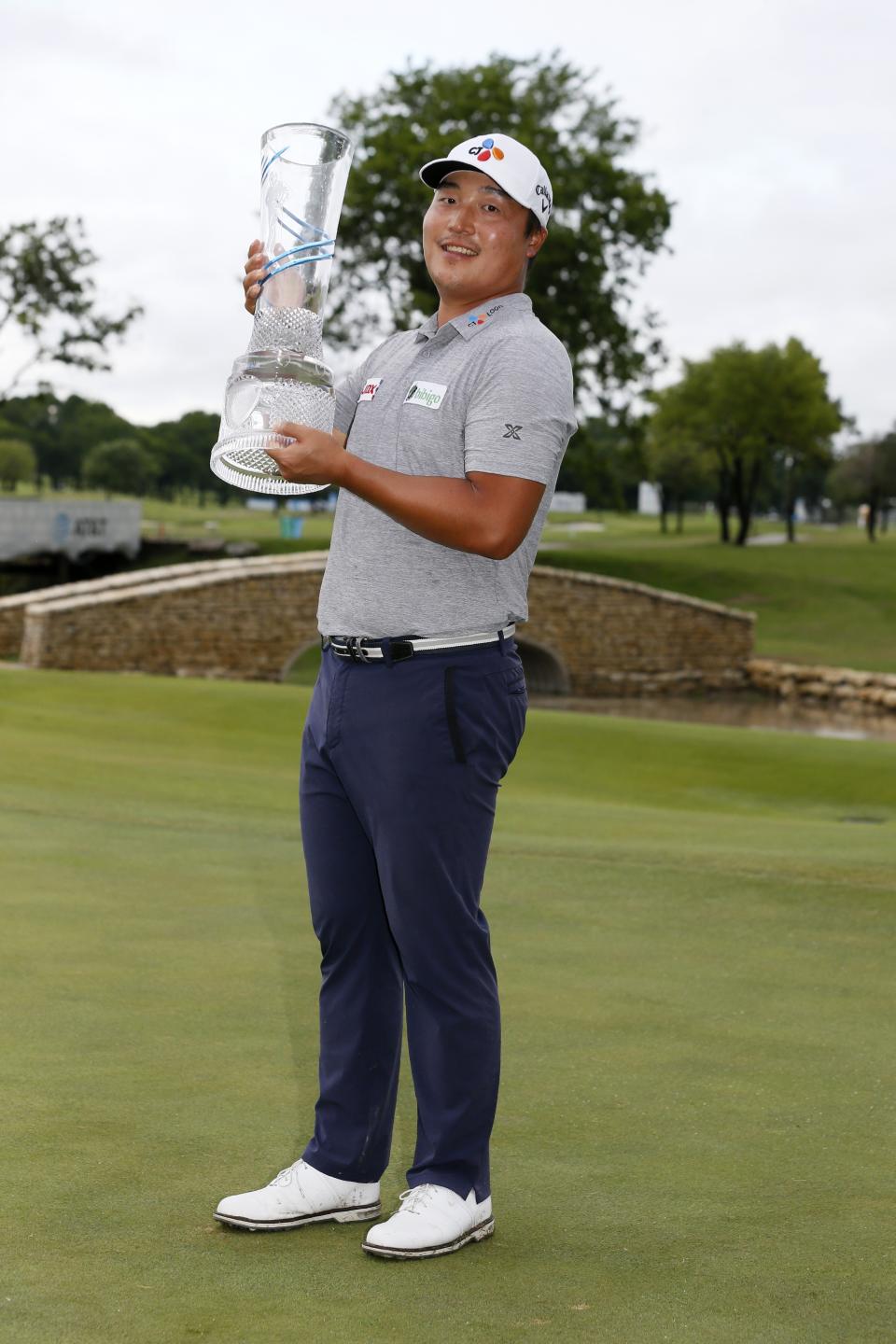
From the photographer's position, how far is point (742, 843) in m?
9.50

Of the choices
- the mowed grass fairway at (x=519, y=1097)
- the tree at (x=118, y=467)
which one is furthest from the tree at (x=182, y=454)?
the mowed grass fairway at (x=519, y=1097)

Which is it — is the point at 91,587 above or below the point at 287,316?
below

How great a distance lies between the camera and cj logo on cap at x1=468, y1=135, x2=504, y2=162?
2.99 m

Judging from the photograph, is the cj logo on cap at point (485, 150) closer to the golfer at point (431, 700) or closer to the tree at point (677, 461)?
the golfer at point (431, 700)

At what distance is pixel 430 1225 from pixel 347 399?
5.53 ft

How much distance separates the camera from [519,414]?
2803 mm

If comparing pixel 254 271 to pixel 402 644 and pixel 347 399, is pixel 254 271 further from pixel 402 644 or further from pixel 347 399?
pixel 402 644

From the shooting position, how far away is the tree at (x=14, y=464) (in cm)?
10244

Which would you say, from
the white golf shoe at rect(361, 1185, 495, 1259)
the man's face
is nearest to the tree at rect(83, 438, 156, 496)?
the man's face

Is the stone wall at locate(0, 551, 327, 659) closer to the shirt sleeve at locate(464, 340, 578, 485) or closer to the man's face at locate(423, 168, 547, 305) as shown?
the man's face at locate(423, 168, 547, 305)

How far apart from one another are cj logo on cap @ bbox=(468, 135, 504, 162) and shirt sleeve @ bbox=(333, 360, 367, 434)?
483 millimetres

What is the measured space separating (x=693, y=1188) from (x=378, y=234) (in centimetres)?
4427

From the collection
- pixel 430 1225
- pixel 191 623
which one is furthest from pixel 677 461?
pixel 430 1225

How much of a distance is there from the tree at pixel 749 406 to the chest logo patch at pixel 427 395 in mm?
61459
